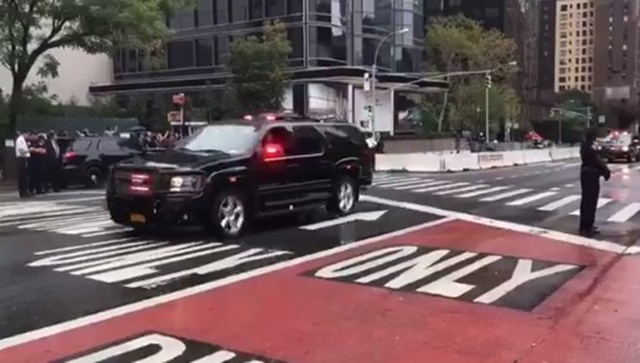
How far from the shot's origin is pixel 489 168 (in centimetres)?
3753

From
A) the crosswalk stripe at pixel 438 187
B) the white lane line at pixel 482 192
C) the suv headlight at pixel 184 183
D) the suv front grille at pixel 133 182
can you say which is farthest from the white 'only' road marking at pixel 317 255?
the crosswalk stripe at pixel 438 187

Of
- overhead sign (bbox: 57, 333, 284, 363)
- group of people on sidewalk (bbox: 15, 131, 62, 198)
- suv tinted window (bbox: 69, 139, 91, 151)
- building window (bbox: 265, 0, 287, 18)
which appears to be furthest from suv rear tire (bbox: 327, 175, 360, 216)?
building window (bbox: 265, 0, 287, 18)

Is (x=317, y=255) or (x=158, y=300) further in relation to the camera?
(x=317, y=255)

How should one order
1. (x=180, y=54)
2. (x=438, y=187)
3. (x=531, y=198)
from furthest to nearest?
(x=180, y=54) < (x=438, y=187) < (x=531, y=198)

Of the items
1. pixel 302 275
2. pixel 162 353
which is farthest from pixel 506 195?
pixel 162 353

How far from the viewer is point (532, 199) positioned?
18656 millimetres

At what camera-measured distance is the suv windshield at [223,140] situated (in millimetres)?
12344

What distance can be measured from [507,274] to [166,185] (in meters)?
5.03

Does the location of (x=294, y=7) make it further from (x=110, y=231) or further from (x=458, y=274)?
(x=458, y=274)

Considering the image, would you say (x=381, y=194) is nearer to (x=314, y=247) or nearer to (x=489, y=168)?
(x=314, y=247)

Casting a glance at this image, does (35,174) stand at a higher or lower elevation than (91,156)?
lower

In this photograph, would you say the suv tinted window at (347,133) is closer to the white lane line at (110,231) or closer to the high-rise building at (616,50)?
the white lane line at (110,231)

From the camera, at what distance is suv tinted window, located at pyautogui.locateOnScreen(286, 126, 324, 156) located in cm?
1316

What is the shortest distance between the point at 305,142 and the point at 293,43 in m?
47.0
